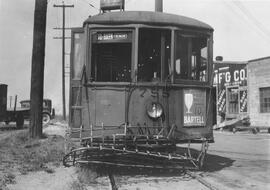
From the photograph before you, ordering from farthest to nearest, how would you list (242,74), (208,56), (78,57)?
(242,74) → (208,56) → (78,57)

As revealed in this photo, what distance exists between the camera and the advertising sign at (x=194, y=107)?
7.64 meters

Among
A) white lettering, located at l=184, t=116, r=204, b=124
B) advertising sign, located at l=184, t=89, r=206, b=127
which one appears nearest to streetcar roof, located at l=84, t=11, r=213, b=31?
advertising sign, located at l=184, t=89, r=206, b=127

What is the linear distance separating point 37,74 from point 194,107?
7.11 meters

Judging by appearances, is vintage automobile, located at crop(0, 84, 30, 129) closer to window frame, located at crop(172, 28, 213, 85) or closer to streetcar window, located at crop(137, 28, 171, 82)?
streetcar window, located at crop(137, 28, 171, 82)

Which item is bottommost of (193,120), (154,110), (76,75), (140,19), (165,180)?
(165,180)

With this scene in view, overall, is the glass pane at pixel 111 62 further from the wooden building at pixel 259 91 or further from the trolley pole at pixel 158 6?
the wooden building at pixel 259 91

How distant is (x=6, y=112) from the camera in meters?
22.9

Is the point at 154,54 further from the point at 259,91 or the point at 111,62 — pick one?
the point at 259,91

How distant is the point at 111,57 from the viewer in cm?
746

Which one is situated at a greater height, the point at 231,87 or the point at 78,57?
the point at 231,87

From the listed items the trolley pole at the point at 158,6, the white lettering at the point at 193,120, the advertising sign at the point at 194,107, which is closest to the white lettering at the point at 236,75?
the trolley pole at the point at 158,6

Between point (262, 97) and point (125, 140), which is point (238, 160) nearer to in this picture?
point (125, 140)

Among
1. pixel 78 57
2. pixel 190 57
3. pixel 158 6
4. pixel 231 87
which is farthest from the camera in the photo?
pixel 231 87

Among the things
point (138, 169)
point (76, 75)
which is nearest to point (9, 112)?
point (138, 169)
